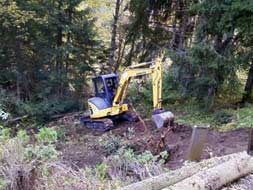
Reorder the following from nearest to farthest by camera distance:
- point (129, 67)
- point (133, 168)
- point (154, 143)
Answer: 1. point (133, 168)
2. point (154, 143)
3. point (129, 67)

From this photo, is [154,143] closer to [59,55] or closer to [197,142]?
[197,142]

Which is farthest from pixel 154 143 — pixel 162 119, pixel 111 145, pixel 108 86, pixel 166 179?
pixel 166 179

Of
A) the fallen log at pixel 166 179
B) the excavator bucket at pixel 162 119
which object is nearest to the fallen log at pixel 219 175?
the fallen log at pixel 166 179

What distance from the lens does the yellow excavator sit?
35.4ft

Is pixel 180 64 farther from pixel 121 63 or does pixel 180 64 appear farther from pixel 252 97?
pixel 121 63

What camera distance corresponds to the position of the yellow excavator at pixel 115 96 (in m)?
10.8

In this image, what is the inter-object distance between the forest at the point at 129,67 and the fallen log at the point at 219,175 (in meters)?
2.01

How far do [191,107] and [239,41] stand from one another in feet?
8.33

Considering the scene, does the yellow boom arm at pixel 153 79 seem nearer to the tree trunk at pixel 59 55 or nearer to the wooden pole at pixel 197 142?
the tree trunk at pixel 59 55

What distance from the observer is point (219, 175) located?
2305 millimetres

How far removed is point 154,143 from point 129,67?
3.46 m

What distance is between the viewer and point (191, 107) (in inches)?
467

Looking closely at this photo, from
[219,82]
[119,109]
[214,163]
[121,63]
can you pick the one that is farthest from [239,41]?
[214,163]

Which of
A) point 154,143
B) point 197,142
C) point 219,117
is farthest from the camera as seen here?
point 219,117
